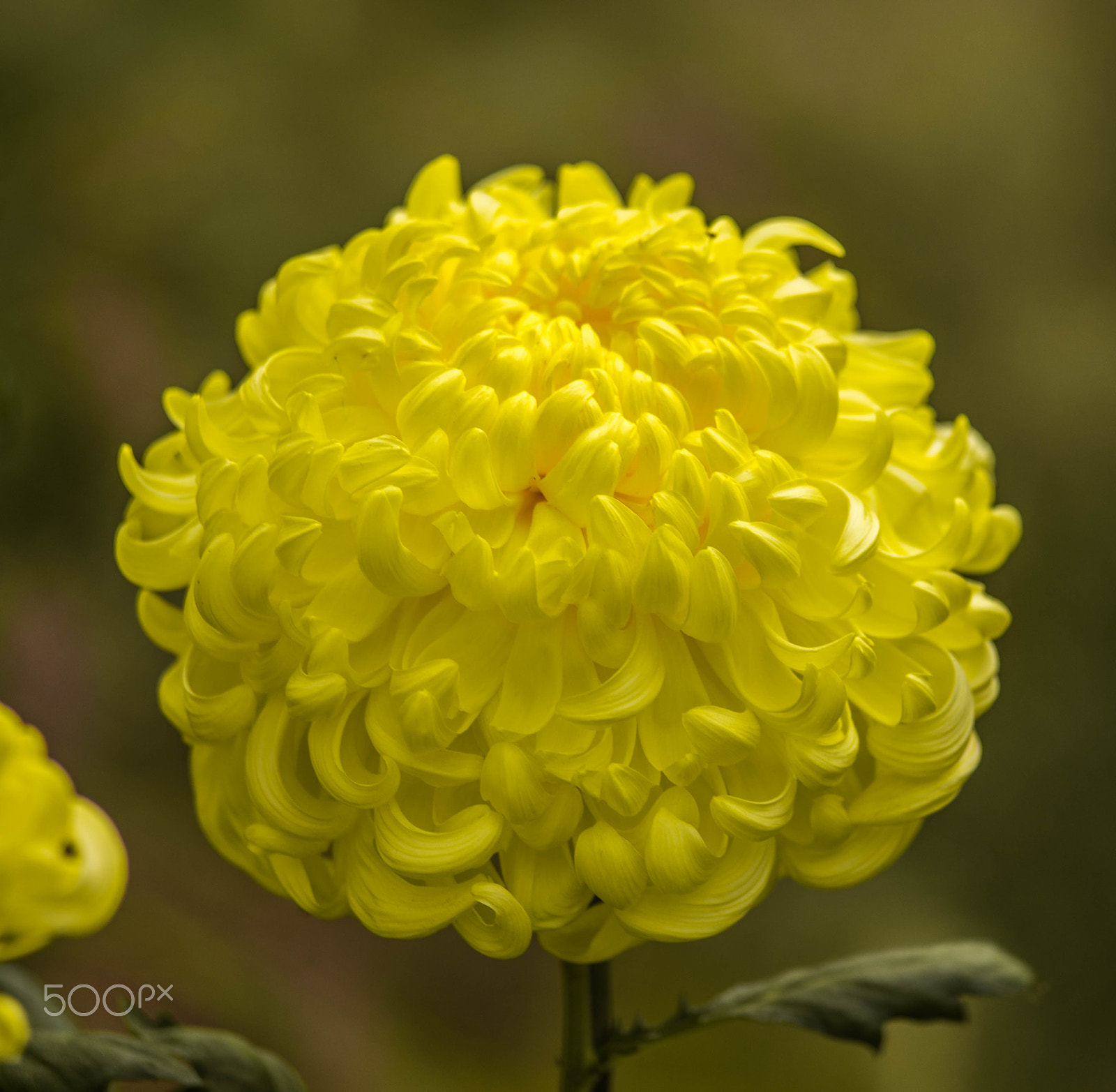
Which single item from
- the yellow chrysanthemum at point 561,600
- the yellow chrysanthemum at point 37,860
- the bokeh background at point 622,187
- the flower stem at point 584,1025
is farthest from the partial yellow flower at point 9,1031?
the bokeh background at point 622,187

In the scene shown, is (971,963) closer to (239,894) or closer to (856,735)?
(856,735)

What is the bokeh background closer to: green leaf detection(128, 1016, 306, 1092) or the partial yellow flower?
green leaf detection(128, 1016, 306, 1092)

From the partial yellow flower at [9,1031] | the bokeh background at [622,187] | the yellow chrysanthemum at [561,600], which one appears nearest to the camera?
the partial yellow flower at [9,1031]

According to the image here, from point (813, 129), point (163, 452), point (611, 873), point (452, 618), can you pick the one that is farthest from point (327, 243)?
point (611, 873)

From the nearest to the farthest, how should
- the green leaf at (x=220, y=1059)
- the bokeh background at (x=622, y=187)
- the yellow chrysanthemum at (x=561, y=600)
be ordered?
the yellow chrysanthemum at (x=561, y=600)
the green leaf at (x=220, y=1059)
the bokeh background at (x=622, y=187)

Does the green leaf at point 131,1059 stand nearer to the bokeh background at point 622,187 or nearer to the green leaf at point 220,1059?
the green leaf at point 220,1059

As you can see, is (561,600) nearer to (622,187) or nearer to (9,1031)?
(9,1031)
